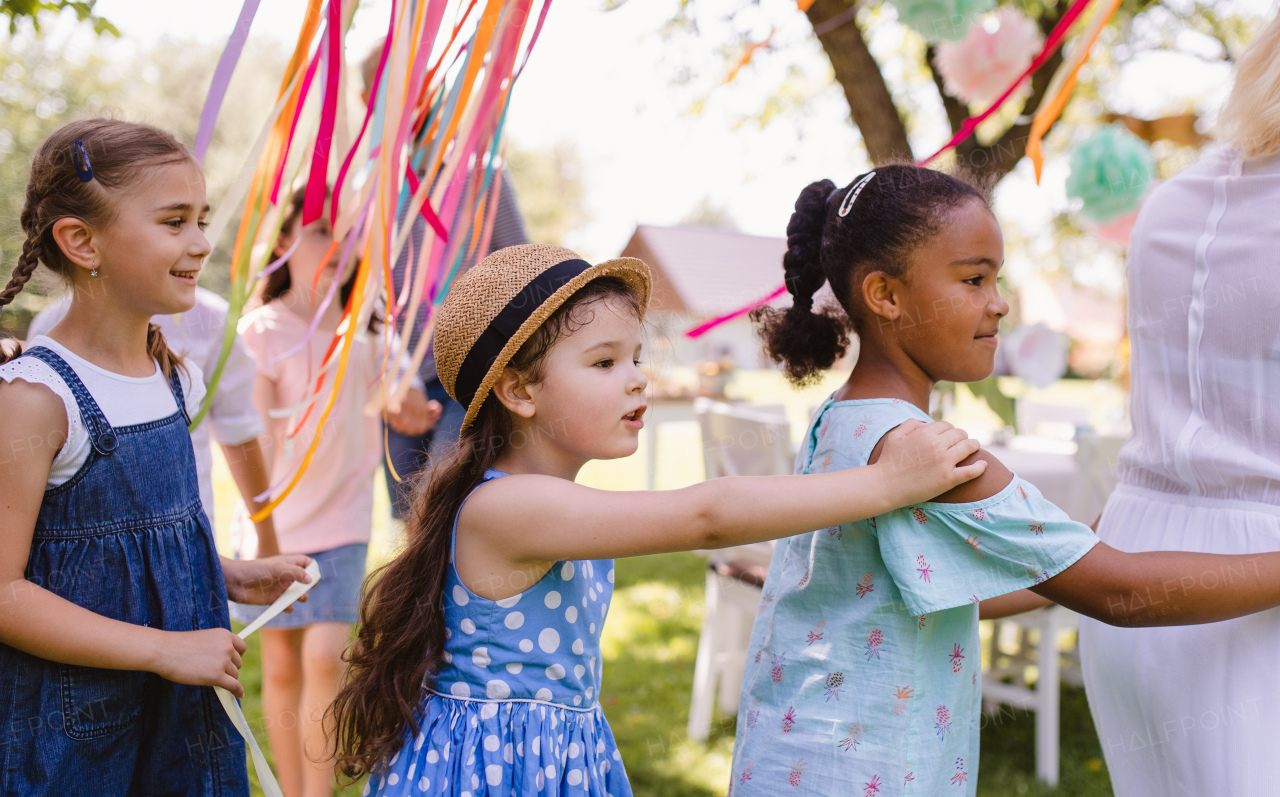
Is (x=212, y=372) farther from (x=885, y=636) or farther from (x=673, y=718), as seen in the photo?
(x=673, y=718)

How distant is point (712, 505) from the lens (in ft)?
3.70

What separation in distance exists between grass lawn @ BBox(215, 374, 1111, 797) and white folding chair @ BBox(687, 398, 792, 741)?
0.14m

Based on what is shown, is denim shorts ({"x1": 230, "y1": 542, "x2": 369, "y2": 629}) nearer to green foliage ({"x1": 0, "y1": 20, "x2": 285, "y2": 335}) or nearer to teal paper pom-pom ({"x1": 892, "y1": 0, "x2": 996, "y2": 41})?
teal paper pom-pom ({"x1": 892, "y1": 0, "x2": 996, "y2": 41})

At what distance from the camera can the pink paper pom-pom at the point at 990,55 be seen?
3.71m

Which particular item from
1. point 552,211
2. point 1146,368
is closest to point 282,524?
point 1146,368

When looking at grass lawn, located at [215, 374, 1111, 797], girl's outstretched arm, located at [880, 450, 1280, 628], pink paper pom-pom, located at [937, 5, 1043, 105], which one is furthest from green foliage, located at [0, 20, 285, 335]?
girl's outstretched arm, located at [880, 450, 1280, 628]

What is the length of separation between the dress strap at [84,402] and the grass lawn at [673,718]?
1.63 feet

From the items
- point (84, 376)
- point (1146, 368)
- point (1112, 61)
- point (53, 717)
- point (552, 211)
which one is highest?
point (552, 211)

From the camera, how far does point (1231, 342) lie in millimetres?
1236

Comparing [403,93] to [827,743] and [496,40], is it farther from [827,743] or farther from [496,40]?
[827,743]

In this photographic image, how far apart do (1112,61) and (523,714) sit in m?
8.94

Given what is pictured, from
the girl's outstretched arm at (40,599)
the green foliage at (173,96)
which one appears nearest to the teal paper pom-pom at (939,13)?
the girl's outstretched arm at (40,599)

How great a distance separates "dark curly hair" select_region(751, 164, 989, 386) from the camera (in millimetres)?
1293

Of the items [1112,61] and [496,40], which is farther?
[1112,61]
